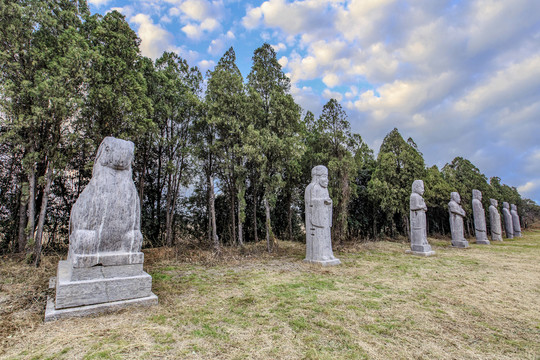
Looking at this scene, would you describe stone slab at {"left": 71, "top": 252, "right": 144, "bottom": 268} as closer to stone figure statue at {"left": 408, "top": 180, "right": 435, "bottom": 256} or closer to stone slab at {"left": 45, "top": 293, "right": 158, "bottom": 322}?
stone slab at {"left": 45, "top": 293, "right": 158, "bottom": 322}

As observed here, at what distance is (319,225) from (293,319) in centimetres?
442

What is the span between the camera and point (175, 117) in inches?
415

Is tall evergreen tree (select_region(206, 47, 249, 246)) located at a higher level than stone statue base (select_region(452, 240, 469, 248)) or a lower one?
higher

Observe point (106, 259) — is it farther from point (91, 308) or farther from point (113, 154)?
point (113, 154)

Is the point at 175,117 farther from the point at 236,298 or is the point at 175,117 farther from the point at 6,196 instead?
the point at 236,298

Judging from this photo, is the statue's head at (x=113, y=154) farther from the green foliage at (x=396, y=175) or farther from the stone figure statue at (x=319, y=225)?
the green foliage at (x=396, y=175)

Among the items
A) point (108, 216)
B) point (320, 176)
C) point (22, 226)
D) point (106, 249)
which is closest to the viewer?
point (106, 249)

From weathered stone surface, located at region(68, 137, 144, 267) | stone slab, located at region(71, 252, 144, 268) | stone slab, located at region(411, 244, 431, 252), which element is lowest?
stone slab, located at region(411, 244, 431, 252)

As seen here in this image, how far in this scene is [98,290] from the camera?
3742 mm

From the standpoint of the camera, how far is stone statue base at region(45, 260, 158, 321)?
11.5 ft

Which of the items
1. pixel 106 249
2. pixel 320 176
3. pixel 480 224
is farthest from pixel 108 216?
pixel 480 224

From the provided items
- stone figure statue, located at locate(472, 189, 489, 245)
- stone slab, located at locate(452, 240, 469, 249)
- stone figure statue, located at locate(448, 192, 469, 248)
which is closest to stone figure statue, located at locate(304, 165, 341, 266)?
stone slab, located at locate(452, 240, 469, 249)

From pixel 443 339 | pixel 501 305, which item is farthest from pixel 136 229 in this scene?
pixel 501 305

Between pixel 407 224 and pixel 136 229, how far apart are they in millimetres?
15652
